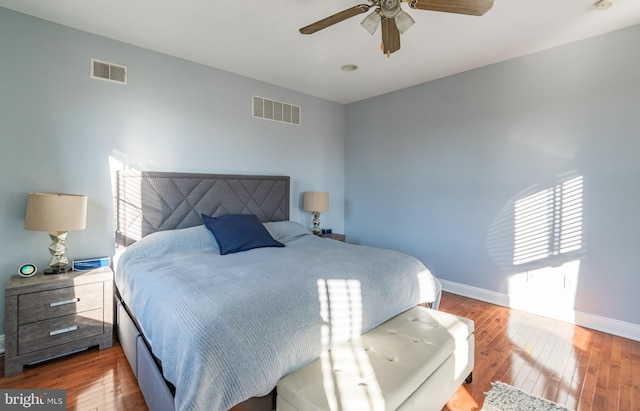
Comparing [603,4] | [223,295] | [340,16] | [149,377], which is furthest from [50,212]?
[603,4]

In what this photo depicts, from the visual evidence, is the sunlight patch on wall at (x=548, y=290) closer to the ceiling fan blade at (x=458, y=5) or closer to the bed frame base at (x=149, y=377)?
the ceiling fan blade at (x=458, y=5)

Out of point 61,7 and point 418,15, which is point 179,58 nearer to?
point 61,7

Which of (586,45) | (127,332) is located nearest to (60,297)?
(127,332)

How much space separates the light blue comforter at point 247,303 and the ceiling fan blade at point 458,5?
1.73 m

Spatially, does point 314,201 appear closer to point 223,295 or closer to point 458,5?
point 223,295

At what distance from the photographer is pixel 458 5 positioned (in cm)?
174

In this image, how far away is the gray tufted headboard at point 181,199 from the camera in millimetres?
2793

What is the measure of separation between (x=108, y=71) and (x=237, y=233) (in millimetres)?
1881

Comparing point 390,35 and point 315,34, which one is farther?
point 315,34

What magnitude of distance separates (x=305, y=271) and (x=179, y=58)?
8.71 feet

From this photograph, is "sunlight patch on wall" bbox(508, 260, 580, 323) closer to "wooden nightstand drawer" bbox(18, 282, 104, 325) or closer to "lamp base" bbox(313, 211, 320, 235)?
"lamp base" bbox(313, 211, 320, 235)

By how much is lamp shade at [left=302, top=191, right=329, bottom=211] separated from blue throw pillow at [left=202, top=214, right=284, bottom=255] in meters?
1.06

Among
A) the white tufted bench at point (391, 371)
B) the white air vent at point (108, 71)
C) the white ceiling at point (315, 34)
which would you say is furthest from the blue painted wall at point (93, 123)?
the white tufted bench at point (391, 371)

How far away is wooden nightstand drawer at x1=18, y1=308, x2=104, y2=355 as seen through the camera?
211 cm
